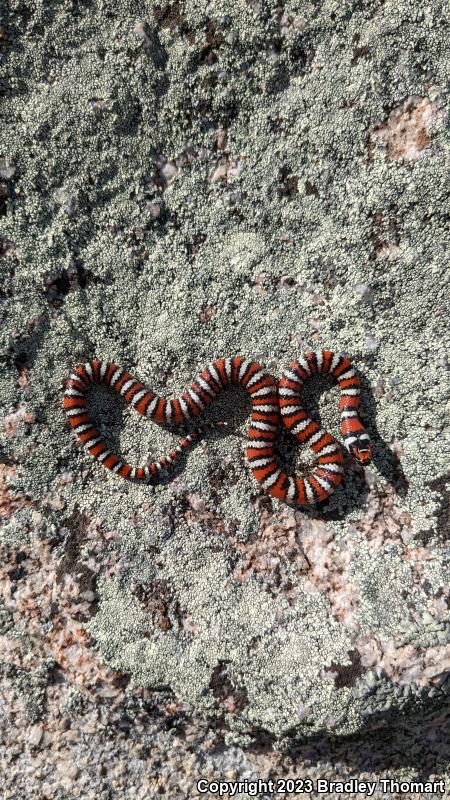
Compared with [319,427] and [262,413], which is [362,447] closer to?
[319,427]

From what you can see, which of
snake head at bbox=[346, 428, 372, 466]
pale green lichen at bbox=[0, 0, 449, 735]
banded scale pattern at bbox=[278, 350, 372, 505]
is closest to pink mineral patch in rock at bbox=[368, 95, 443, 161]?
pale green lichen at bbox=[0, 0, 449, 735]

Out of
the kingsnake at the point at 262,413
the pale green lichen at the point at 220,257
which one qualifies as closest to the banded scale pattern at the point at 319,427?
the kingsnake at the point at 262,413

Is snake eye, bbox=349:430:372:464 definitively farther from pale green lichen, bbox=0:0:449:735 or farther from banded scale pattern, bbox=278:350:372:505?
pale green lichen, bbox=0:0:449:735

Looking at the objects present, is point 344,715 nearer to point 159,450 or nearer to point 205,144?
point 159,450

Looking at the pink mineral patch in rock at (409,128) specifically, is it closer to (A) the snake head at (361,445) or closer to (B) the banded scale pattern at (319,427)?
(B) the banded scale pattern at (319,427)

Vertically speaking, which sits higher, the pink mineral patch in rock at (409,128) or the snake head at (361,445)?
the pink mineral patch in rock at (409,128)

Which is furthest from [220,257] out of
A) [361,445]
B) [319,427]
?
[361,445]

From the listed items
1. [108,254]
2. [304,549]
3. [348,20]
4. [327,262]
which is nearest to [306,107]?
[348,20]
